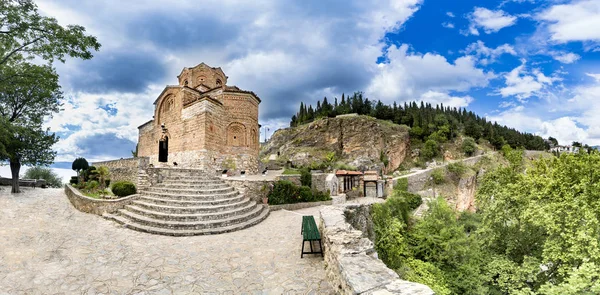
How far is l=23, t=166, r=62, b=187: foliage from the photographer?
1083 inches

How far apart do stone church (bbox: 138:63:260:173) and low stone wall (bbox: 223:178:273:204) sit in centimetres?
482

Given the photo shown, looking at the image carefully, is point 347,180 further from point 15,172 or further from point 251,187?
point 15,172

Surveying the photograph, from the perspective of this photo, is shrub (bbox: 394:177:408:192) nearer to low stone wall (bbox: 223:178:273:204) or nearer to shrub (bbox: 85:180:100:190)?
low stone wall (bbox: 223:178:273:204)

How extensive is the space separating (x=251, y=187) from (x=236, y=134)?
26.7 feet

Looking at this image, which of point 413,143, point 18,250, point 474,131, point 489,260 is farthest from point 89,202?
point 474,131

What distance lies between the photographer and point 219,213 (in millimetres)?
9906

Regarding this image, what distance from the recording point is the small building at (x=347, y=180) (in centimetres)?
2181

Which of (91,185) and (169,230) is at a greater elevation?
(91,185)

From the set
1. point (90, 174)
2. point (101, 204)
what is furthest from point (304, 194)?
point (90, 174)

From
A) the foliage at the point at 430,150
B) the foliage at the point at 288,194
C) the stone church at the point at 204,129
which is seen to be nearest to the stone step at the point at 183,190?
the foliage at the point at 288,194

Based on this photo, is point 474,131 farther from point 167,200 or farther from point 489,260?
point 167,200

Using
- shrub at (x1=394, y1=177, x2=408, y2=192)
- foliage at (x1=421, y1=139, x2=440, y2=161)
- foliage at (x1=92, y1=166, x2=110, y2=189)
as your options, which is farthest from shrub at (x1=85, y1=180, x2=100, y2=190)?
foliage at (x1=421, y1=139, x2=440, y2=161)

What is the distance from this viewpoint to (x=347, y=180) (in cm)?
2280

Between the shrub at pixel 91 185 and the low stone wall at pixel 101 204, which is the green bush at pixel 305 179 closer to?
the low stone wall at pixel 101 204
